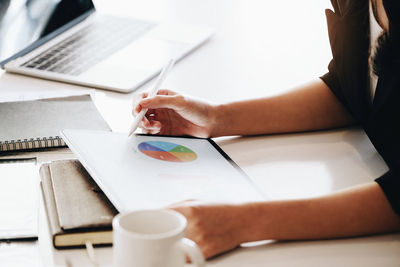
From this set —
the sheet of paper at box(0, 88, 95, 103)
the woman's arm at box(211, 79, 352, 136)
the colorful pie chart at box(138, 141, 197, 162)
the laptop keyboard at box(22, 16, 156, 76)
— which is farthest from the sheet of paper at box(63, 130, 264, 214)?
the laptop keyboard at box(22, 16, 156, 76)

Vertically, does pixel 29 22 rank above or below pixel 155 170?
above

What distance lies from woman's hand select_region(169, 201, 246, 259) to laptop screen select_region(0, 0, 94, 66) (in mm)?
840

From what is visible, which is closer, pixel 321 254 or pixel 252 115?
pixel 321 254

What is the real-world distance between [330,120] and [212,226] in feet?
1.60

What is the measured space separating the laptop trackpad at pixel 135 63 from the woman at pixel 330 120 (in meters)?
0.26

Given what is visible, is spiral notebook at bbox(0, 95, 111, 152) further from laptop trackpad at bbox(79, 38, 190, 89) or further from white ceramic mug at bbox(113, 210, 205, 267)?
white ceramic mug at bbox(113, 210, 205, 267)

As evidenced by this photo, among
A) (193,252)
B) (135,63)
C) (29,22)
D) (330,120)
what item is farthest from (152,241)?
(29,22)

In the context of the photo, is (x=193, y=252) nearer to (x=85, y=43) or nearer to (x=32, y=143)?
(x=32, y=143)

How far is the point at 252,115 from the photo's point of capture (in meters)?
1.19

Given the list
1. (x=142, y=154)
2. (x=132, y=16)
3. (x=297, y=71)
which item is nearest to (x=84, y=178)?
(x=142, y=154)

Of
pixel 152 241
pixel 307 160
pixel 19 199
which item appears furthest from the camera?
Answer: pixel 307 160

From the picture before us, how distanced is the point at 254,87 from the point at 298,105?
0.20 metres

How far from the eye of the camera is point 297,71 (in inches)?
58.5

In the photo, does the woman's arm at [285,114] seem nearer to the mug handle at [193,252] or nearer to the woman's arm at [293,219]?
the woman's arm at [293,219]
